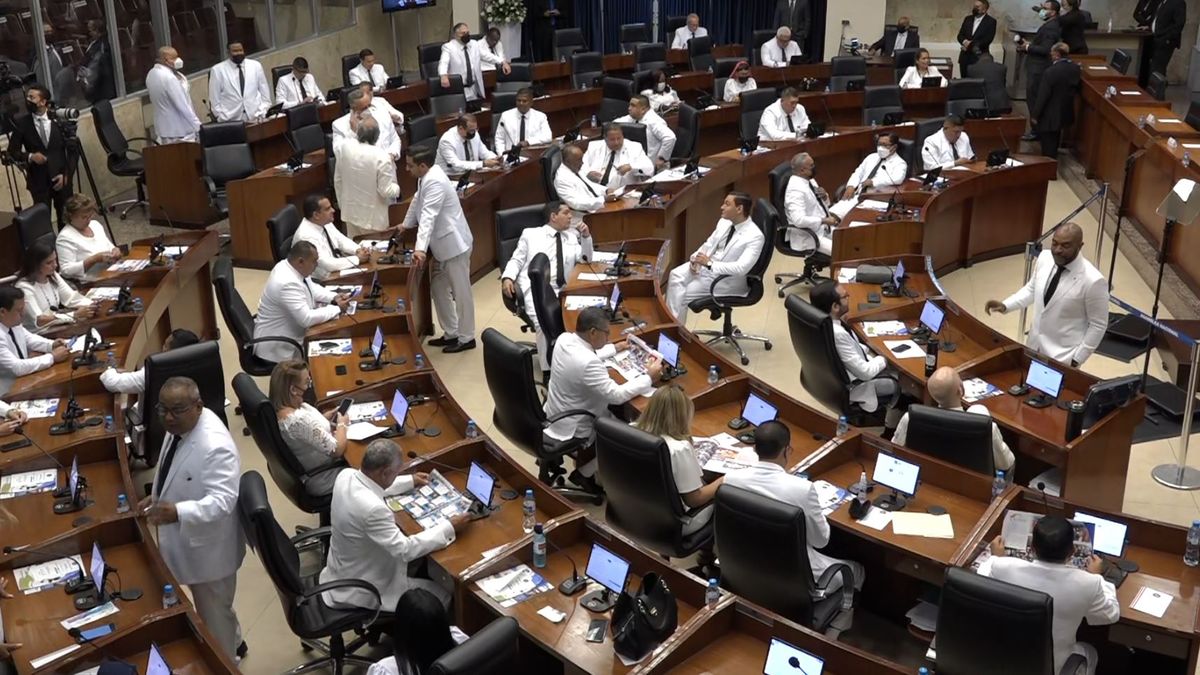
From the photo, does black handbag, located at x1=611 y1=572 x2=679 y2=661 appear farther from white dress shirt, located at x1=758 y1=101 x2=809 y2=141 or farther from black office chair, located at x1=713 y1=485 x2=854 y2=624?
white dress shirt, located at x1=758 y1=101 x2=809 y2=141

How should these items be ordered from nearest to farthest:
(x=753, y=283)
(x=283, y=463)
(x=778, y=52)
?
(x=283, y=463), (x=753, y=283), (x=778, y=52)

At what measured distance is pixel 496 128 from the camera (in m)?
12.9

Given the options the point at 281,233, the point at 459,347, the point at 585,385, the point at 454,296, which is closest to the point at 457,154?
the point at 454,296

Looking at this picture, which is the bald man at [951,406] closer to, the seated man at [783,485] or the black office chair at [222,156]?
the seated man at [783,485]

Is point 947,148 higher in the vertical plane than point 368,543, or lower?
higher

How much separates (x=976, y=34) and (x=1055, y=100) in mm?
3036

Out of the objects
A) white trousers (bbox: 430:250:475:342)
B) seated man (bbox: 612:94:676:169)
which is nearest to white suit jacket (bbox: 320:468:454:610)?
white trousers (bbox: 430:250:475:342)

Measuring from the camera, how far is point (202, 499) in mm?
5453

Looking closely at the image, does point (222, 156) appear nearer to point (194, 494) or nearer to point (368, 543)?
point (194, 494)

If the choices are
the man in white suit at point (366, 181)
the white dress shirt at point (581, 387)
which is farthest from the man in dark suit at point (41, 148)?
the white dress shirt at point (581, 387)

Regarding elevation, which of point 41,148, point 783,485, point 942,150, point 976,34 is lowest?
point 783,485

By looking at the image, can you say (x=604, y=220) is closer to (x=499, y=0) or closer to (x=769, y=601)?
(x=769, y=601)

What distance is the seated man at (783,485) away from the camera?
5520 millimetres

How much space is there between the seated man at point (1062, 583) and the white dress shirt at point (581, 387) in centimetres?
252
